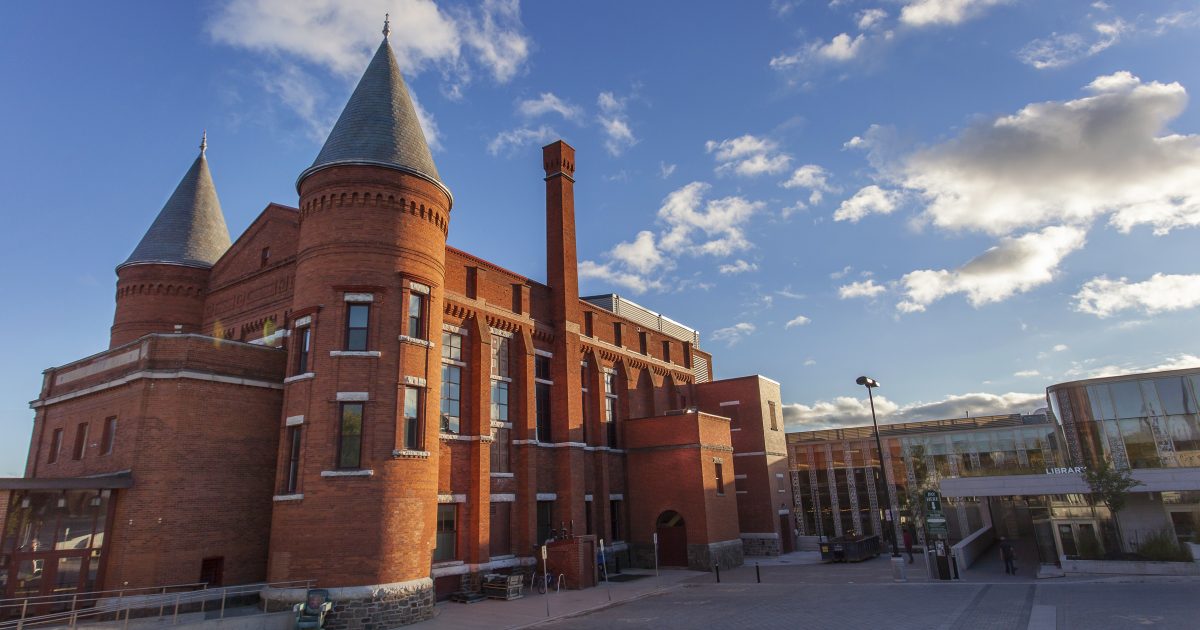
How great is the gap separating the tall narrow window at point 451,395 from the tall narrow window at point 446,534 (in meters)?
2.99

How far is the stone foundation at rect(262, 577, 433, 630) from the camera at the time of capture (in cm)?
1894

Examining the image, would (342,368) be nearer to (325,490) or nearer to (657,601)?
(325,490)

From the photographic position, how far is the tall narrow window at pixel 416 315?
75.4 feet

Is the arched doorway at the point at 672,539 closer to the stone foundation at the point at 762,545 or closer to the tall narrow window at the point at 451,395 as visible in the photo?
the stone foundation at the point at 762,545

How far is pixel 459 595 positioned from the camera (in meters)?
24.0

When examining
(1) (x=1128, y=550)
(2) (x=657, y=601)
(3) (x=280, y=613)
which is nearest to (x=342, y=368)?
(3) (x=280, y=613)

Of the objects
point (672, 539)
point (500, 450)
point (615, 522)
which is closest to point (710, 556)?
point (672, 539)

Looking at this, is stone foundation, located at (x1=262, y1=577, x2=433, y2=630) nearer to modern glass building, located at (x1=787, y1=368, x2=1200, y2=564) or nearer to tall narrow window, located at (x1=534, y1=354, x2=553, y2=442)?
tall narrow window, located at (x1=534, y1=354, x2=553, y2=442)

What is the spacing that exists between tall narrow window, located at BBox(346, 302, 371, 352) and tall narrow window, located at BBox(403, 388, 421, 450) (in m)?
2.16

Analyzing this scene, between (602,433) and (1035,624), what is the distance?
21.3m

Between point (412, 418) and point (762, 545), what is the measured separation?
25.8m

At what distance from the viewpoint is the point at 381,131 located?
23.6 metres

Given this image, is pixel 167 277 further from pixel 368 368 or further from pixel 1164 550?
pixel 1164 550

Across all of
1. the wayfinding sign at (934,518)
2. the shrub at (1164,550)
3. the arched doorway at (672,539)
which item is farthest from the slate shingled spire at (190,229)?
the shrub at (1164,550)
